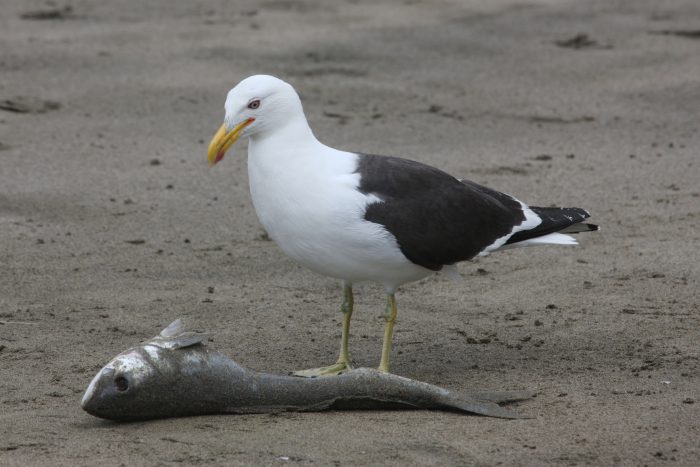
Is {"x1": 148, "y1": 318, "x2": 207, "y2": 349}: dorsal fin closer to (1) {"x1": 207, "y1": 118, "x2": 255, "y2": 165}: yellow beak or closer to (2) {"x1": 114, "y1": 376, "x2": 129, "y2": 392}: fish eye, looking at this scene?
(2) {"x1": 114, "y1": 376, "x2": 129, "y2": 392}: fish eye

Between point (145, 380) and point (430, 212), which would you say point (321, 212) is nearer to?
point (430, 212)

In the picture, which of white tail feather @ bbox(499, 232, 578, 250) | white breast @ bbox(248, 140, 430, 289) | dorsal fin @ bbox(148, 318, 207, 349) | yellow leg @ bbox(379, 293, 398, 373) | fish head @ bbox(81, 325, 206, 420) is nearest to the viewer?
fish head @ bbox(81, 325, 206, 420)

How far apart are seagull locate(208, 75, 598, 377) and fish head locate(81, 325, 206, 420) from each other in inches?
29.0

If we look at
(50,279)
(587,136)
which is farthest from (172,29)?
(50,279)

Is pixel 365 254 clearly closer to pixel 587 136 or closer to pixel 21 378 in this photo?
pixel 21 378

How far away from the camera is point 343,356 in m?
5.73

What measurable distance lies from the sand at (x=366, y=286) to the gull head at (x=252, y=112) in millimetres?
1029

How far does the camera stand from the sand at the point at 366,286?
478 centimetres

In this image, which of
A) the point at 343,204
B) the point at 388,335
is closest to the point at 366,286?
the point at 388,335

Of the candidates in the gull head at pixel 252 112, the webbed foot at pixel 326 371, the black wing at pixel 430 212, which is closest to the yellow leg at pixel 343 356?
the webbed foot at pixel 326 371

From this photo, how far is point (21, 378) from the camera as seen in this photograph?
5.36 metres

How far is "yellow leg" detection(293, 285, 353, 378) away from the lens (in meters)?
5.58

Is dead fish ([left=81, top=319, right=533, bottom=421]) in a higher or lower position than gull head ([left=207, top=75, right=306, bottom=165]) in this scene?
lower

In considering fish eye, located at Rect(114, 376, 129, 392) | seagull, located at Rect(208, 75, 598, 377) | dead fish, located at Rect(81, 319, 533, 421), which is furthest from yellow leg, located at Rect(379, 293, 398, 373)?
fish eye, located at Rect(114, 376, 129, 392)
